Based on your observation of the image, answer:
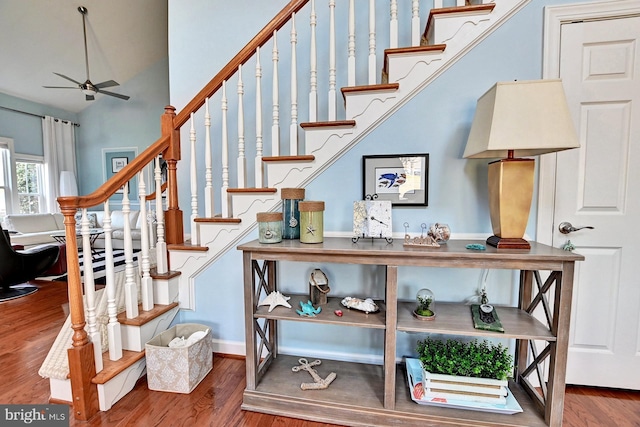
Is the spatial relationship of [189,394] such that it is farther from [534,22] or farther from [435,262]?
[534,22]

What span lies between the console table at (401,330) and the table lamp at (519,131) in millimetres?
201

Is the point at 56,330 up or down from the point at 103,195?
down

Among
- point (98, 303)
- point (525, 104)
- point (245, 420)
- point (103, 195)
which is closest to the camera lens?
point (525, 104)

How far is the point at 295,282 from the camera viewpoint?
1860 millimetres

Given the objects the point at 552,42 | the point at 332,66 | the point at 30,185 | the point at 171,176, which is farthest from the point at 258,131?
the point at 30,185

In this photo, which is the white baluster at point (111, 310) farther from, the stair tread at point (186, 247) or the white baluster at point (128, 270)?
the stair tread at point (186, 247)

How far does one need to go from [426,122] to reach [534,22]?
2.45 feet

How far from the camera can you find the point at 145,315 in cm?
172

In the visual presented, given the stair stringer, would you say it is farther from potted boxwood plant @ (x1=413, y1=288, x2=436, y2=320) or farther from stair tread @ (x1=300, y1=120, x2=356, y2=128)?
potted boxwood plant @ (x1=413, y1=288, x2=436, y2=320)

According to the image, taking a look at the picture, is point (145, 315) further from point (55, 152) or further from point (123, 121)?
point (55, 152)

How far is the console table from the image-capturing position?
1.22 m

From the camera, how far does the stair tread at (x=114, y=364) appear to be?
142 centimetres

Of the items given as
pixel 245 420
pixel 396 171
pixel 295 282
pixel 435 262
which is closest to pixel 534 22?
pixel 396 171

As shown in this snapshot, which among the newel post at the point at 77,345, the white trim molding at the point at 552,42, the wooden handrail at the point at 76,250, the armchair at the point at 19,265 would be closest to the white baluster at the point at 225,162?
the wooden handrail at the point at 76,250
